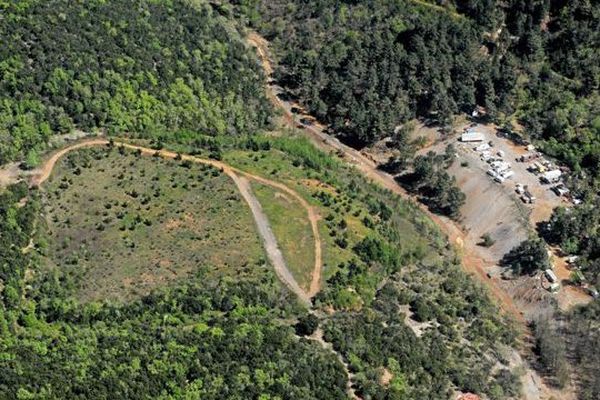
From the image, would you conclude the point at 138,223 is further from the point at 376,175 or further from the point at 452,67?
the point at 452,67

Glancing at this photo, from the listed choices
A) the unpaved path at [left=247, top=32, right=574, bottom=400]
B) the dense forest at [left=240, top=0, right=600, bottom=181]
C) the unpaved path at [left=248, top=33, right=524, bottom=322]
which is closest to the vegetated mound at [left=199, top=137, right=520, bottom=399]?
the unpaved path at [left=247, top=32, right=574, bottom=400]

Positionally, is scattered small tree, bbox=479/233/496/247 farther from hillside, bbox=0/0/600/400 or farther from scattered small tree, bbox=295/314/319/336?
scattered small tree, bbox=295/314/319/336

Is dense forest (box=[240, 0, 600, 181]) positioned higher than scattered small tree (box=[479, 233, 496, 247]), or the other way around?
dense forest (box=[240, 0, 600, 181])

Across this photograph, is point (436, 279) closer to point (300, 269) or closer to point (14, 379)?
point (300, 269)

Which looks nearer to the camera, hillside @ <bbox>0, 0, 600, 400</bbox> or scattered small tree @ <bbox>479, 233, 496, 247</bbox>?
hillside @ <bbox>0, 0, 600, 400</bbox>

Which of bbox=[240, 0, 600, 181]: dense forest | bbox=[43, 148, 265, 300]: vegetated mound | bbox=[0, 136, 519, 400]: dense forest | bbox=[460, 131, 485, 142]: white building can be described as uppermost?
bbox=[240, 0, 600, 181]: dense forest

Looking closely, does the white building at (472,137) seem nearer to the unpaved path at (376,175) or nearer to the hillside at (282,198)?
the hillside at (282,198)

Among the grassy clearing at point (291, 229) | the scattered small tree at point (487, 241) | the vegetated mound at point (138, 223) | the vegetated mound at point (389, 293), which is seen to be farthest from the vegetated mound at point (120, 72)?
the scattered small tree at point (487, 241)
